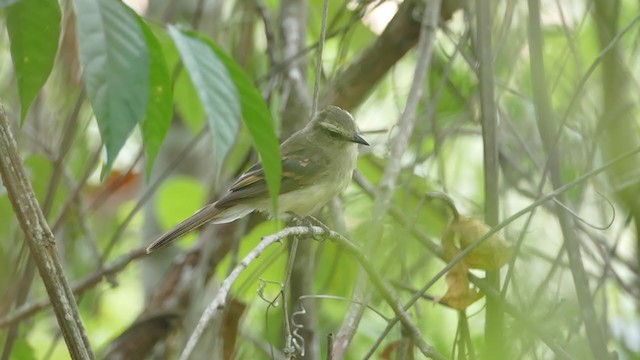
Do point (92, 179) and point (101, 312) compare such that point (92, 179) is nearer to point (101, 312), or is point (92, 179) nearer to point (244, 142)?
point (101, 312)

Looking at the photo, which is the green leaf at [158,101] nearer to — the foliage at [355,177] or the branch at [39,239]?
the foliage at [355,177]

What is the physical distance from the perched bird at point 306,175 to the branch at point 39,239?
197cm

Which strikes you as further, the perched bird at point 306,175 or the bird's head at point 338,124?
the bird's head at point 338,124

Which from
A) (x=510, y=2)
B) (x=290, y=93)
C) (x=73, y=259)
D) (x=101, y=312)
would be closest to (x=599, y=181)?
(x=510, y=2)

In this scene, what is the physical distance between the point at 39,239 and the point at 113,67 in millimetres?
546

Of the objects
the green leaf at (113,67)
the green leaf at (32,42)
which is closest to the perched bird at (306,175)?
the green leaf at (32,42)

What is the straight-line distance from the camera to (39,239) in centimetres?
248

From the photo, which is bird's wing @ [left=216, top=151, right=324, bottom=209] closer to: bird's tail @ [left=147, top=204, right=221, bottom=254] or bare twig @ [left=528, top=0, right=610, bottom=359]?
bird's tail @ [left=147, top=204, right=221, bottom=254]

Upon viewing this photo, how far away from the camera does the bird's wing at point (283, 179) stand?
4.70 m

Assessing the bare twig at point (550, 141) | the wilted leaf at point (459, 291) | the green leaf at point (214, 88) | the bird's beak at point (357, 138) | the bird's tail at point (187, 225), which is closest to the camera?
the green leaf at point (214, 88)

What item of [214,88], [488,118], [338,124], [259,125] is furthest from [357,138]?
[214,88]

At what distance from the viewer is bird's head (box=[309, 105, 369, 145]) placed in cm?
495

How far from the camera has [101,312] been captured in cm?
739

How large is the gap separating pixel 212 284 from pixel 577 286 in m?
2.83
